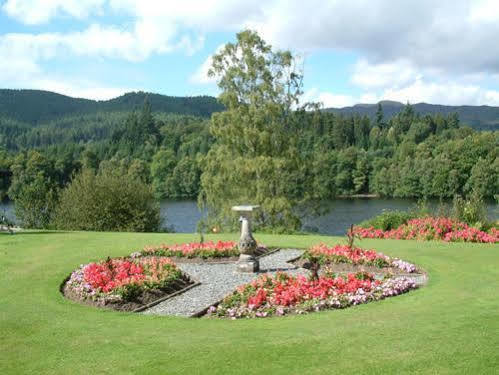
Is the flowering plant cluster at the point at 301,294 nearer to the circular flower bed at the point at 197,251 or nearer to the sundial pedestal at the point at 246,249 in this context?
the sundial pedestal at the point at 246,249

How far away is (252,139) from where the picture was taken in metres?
30.8

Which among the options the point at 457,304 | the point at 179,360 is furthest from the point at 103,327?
the point at 457,304

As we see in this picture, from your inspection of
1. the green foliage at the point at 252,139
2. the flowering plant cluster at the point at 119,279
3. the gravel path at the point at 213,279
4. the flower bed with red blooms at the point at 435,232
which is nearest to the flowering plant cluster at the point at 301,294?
the gravel path at the point at 213,279

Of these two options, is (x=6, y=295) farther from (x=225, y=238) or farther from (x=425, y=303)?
(x=225, y=238)

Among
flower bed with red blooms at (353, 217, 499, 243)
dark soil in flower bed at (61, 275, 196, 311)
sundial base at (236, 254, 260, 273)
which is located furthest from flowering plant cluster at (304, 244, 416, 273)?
dark soil in flower bed at (61, 275, 196, 311)

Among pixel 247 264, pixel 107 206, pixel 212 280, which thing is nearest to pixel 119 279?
pixel 212 280

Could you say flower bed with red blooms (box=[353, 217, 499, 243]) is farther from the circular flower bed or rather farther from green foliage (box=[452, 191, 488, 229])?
the circular flower bed

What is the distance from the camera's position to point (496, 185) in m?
64.8

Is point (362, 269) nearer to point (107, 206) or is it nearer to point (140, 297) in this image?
point (140, 297)

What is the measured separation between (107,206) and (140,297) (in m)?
19.4

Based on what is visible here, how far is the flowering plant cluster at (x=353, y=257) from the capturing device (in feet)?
44.7

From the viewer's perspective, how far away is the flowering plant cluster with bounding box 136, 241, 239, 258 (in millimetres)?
15633

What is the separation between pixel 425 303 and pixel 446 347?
2.71 metres

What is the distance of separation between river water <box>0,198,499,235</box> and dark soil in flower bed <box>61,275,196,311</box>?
21.5m
